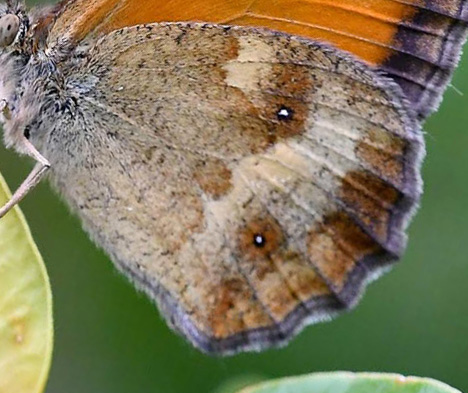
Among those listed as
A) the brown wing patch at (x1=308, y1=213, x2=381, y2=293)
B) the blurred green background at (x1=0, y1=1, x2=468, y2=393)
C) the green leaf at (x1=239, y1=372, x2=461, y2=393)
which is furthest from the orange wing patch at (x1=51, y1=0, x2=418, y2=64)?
the blurred green background at (x1=0, y1=1, x2=468, y2=393)

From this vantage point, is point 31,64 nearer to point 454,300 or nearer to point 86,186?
point 86,186

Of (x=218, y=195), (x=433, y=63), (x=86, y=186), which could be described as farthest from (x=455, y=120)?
(x=86, y=186)

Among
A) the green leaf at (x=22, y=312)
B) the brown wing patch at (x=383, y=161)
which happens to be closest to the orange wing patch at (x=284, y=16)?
the brown wing patch at (x=383, y=161)

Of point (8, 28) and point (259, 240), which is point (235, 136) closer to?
point (259, 240)

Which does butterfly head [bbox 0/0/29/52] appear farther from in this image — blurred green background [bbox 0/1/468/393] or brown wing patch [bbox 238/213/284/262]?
blurred green background [bbox 0/1/468/393]

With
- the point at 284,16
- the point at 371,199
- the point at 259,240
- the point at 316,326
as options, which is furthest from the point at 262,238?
the point at 316,326

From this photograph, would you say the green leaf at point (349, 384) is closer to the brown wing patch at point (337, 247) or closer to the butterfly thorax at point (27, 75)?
the brown wing patch at point (337, 247)
